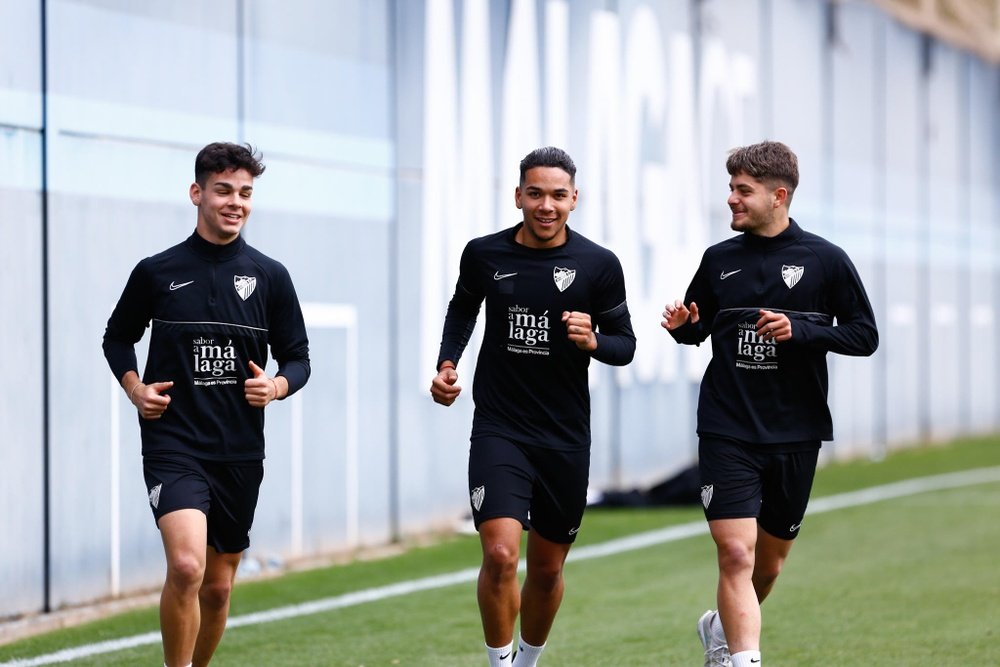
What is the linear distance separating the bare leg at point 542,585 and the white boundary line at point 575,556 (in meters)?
2.57

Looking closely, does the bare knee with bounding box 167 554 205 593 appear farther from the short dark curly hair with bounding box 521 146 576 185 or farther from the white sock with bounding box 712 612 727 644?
the white sock with bounding box 712 612 727 644

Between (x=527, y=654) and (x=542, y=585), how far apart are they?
1.12 feet

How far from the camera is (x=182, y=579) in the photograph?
19.9ft

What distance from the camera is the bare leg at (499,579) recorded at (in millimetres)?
6422

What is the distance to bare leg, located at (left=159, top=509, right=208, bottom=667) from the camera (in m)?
6.07

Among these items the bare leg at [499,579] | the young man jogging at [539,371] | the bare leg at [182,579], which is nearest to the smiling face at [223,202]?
the young man jogging at [539,371]

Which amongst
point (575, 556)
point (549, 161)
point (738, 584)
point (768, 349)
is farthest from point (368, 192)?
point (738, 584)

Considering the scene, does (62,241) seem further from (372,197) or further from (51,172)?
(372,197)

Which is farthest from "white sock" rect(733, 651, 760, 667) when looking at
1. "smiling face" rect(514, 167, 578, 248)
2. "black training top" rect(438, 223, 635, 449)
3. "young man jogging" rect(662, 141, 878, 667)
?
"smiling face" rect(514, 167, 578, 248)

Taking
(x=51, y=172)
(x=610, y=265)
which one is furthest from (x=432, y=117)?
(x=610, y=265)

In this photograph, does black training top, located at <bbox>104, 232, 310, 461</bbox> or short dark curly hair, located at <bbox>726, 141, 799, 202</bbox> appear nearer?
black training top, located at <bbox>104, 232, 310, 461</bbox>

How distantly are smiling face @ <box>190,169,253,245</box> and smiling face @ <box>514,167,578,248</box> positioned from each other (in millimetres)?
1108

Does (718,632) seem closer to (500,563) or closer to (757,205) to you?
(500,563)

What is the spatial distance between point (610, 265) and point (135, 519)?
460 centimetres
